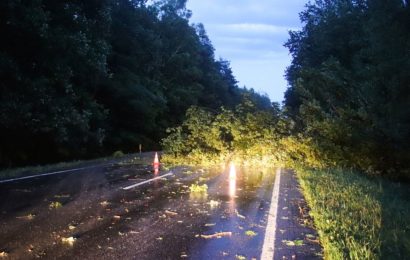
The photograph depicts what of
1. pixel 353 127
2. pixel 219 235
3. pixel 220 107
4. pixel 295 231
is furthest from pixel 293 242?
pixel 220 107

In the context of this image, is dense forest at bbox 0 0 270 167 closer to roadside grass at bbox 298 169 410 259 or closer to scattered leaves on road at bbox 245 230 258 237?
roadside grass at bbox 298 169 410 259

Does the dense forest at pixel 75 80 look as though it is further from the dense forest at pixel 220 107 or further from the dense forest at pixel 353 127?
the dense forest at pixel 353 127

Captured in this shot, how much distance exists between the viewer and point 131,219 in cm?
837

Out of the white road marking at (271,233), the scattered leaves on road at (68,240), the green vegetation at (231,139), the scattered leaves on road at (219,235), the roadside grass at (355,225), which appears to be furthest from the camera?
the green vegetation at (231,139)

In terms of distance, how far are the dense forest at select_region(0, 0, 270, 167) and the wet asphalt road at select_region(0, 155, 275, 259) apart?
5583mm

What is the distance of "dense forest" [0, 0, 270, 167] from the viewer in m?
17.8

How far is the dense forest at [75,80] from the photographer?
17.8 metres

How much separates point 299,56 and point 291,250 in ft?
159

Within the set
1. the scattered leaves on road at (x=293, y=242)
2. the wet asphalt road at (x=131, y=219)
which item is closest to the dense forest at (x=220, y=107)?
the wet asphalt road at (x=131, y=219)

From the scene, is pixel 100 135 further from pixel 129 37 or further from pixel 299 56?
pixel 299 56

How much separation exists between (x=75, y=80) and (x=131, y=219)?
2014 cm

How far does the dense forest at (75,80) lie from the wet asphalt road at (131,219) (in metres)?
5.58

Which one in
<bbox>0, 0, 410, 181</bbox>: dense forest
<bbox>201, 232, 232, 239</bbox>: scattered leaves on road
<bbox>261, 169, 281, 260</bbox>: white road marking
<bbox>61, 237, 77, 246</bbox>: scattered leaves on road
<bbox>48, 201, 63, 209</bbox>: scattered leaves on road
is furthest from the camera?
<bbox>0, 0, 410, 181</bbox>: dense forest

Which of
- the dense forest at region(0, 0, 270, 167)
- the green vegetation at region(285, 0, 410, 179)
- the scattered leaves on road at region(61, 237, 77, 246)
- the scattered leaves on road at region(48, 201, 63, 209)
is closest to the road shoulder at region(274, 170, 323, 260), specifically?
the scattered leaves on road at region(61, 237, 77, 246)
